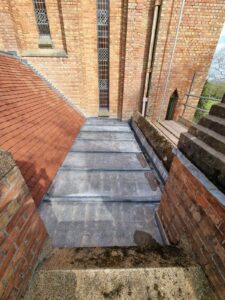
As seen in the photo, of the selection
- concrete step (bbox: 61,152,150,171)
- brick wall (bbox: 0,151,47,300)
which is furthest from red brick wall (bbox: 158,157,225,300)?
concrete step (bbox: 61,152,150,171)

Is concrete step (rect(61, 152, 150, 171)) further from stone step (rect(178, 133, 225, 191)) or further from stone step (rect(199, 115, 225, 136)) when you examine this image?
stone step (rect(199, 115, 225, 136))

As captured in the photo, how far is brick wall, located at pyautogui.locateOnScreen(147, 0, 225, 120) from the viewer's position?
16.8ft

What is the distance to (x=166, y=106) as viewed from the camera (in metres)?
6.91

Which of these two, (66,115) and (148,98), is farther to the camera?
(148,98)

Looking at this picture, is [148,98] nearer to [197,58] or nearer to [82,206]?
[197,58]

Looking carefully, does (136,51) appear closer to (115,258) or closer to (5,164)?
(5,164)

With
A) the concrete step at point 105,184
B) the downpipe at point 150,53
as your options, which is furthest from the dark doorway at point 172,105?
the concrete step at point 105,184

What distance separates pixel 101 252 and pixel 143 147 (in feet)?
11.2

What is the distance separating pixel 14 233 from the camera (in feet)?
3.79

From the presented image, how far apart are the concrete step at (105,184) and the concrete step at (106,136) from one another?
198cm

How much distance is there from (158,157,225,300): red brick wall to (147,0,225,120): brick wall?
5.85m

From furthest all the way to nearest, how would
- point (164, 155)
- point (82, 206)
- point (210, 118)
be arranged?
point (164, 155), point (82, 206), point (210, 118)

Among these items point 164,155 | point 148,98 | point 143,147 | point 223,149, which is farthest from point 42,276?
point 148,98

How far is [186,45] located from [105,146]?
545 cm
